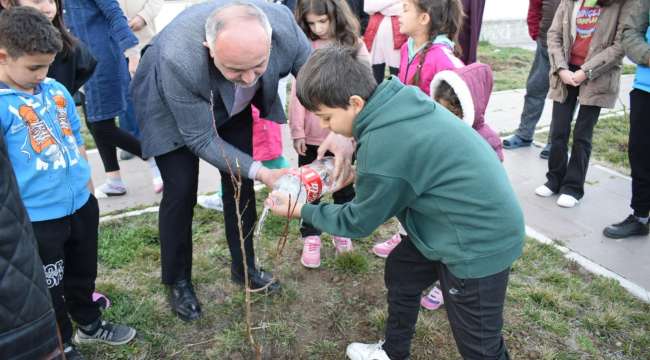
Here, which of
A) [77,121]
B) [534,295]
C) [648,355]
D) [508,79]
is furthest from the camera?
[508,79]

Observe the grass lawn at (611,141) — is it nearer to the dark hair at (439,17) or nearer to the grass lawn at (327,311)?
the grass lawn at (327,311)

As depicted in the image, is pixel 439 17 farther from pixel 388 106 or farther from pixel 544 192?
pixel 544 192

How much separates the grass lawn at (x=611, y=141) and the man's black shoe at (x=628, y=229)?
1259 millimetres

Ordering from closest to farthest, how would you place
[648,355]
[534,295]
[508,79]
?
[648,355], [534,295], [508,79]

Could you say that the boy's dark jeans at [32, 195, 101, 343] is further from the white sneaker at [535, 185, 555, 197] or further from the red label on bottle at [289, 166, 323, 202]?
the white sneaker at [535, 185, 555, 197]

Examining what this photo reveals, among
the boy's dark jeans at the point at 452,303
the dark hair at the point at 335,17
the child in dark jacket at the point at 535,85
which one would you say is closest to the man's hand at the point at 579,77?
the child in dark jacket at the point at 535,85

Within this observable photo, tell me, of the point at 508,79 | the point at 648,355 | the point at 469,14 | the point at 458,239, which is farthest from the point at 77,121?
the point at 508,79

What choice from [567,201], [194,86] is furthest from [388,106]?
[567,201]

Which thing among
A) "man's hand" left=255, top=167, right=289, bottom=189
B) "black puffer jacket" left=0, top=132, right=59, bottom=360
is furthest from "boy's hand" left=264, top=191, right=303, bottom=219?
"black puffer jacket" left=0, top=132, right=59, bottom=360

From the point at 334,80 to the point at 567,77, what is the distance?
9.14 feet

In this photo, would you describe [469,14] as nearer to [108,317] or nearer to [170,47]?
[170,47]

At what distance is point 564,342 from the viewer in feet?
8.77

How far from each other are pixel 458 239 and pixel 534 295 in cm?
145

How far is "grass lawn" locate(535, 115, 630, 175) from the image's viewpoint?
4.96 metres
